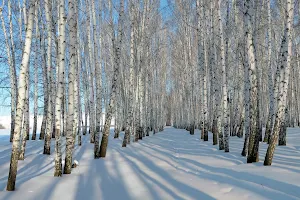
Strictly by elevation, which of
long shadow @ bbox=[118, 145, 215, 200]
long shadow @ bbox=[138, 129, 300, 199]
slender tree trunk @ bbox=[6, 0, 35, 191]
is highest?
slender tree trunk @ bbox=[6, 0, 35, 191]

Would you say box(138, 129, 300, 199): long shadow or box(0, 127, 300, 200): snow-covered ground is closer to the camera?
box(138, 129, 300, 199): long shadow

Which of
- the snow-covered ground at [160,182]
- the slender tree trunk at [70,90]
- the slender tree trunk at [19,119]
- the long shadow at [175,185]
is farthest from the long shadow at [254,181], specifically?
the slender tree trunk at [19,119]

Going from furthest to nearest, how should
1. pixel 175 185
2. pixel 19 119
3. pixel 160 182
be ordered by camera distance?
pixel 160 182, pixel 175 185, pixel 19 119

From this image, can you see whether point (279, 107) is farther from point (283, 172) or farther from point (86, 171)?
point (86, 171)

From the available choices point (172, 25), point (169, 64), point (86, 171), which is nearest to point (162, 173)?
point (86, 171)

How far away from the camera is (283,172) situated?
18.3ft

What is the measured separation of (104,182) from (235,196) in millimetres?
2722

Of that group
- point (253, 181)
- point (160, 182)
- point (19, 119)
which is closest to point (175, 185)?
point (160, 182)

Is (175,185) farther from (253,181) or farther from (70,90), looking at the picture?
(70,90)

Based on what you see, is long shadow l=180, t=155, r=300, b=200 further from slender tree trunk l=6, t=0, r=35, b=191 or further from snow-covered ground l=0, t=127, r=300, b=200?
slender tree trunk l=6, t=0, r=35, b=191

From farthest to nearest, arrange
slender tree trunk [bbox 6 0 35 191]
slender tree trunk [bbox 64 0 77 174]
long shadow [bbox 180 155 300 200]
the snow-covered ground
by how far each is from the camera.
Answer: slender tree trunk [bbox 64 0 77 174] < slender tree trunk [bbox 6 0 35 191] < the snow-covered ground < long shadow [bbox 180 155 300 200]

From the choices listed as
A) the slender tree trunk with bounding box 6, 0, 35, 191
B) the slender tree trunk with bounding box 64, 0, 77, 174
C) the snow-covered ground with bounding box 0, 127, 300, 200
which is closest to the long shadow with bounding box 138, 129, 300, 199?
the snow-covered ground with bounding box 0, 127, 300, 200

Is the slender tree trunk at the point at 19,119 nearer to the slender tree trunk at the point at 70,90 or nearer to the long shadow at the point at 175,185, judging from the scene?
the slender tree trunk at the point at 70,90

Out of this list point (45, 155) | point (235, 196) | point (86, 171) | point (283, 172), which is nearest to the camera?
point (235, 196)
